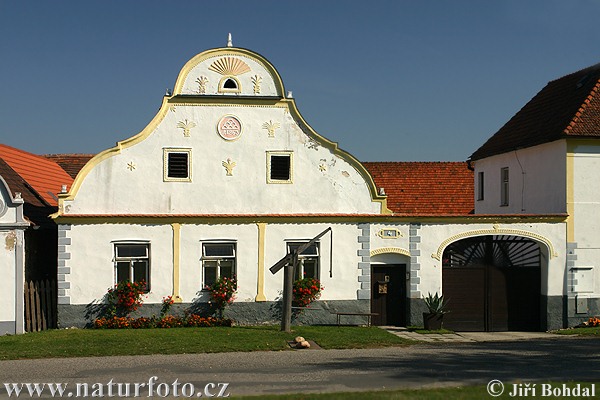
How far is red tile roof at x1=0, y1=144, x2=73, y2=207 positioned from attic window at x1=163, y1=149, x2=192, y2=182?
636cm

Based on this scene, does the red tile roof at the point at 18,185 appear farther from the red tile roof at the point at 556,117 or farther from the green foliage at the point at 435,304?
the red tile roof at the point at 556,117

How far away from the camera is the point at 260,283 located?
2519cm

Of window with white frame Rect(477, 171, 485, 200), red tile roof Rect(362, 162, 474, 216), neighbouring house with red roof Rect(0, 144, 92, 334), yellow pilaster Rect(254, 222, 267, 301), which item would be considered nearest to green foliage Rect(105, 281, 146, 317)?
neighbouring house with red roof Rect(0, 144, 92, 334)

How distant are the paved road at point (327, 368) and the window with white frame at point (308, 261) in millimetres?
5719

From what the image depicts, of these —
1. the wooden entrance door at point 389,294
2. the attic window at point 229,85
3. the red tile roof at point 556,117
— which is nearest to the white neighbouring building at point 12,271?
the attic window at point 229,85

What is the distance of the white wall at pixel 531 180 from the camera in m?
26.2

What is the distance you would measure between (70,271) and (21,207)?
234 cm

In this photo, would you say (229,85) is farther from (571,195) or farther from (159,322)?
(571,195)

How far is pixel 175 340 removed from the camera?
20984mm

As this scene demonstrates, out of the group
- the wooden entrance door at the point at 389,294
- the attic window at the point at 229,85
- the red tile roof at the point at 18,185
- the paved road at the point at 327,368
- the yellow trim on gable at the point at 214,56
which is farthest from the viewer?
the red tile roof at the point at 18,185

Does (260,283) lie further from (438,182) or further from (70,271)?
(438,182)

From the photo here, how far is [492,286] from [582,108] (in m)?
6.32

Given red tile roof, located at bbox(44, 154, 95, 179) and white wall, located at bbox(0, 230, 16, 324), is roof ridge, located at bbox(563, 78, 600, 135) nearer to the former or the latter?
white wall, located at bbox(0, 230, 16, 324)

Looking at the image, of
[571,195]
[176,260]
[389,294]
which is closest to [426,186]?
[571,195]
